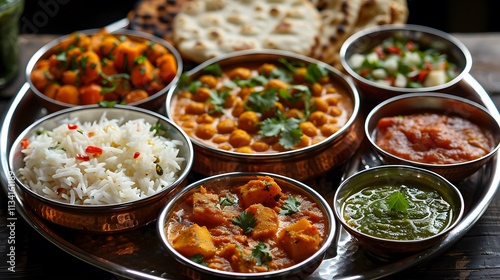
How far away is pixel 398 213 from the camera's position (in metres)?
3.34

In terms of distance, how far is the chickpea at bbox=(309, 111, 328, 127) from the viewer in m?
4.12

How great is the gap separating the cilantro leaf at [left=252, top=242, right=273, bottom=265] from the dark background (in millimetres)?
4757

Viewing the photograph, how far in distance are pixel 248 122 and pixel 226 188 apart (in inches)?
24.0

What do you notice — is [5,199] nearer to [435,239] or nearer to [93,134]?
[93,134]

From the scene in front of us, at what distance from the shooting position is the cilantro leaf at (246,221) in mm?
3273

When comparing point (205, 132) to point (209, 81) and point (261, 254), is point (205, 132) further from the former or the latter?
point (261, 254)

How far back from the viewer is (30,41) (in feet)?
18.4

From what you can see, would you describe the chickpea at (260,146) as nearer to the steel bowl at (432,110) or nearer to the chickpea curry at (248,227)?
the chickpea curry at (248,227)

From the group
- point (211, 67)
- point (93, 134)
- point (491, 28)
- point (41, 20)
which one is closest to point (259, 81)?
point (211, 67)

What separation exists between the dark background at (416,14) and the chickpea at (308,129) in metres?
3.64

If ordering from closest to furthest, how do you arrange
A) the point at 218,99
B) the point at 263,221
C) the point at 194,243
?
the point at 194,243 → the point at 263,221 → the point at 218,99

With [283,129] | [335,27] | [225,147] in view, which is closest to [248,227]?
[225,147]

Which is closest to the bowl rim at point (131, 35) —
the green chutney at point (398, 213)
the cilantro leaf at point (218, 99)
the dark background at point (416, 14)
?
the cilantro leaf at point (218, 99)

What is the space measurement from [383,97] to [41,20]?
106 inches
